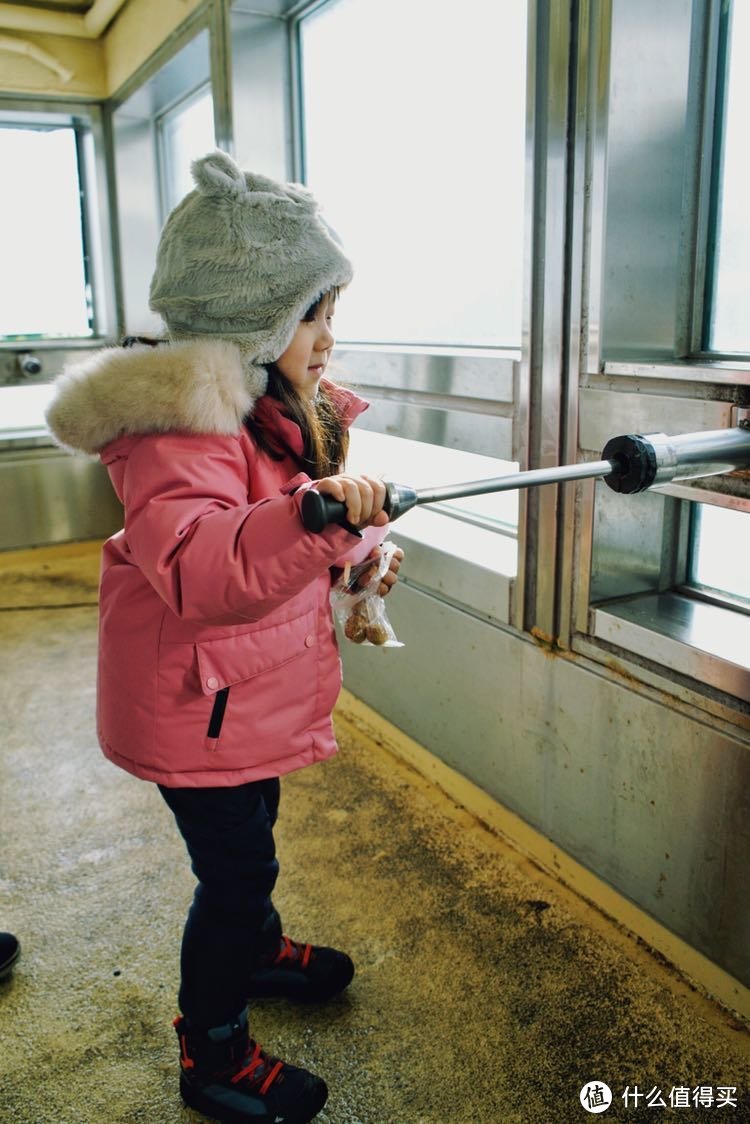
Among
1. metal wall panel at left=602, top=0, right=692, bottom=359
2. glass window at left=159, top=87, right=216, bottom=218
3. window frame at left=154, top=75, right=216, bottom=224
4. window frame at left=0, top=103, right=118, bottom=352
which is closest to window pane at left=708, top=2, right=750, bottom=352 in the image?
metal wall panel at left=602, top=0, right=692, bottom=359

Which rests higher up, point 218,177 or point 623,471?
point 218,177

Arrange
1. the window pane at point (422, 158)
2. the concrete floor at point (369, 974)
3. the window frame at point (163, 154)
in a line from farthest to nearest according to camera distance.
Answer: the window frame at point (163, 154) < the window pane at point (422, 158) < the concrete floor at point (369, 974)

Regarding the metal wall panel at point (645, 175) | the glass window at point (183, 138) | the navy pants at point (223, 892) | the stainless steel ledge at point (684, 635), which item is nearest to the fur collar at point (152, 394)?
the navy pants at point (223, 892)

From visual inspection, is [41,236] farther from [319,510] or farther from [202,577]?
[319,510]

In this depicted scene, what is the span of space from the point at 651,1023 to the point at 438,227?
188 centimetres

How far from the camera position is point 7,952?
1.69 metres

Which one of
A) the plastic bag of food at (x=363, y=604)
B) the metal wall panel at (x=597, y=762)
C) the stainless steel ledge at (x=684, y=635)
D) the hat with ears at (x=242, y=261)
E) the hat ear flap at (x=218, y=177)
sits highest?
the hat ear flap at (x=218, y=177)

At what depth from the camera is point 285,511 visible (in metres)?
1.01

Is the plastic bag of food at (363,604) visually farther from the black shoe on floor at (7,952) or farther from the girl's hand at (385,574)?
the black shoe on floor at (7,952)

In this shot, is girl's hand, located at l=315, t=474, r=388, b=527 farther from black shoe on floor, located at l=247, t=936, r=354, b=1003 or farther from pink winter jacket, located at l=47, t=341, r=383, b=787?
black shoe on floor, located at l=247, t=936, r=354, b=1003

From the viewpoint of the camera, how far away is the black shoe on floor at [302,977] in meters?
1.59

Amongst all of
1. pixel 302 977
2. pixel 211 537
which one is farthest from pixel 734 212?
pixel 302 977

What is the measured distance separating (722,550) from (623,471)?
698 millimetres

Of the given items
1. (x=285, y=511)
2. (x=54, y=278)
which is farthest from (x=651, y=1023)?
(x=54, y=278)
